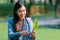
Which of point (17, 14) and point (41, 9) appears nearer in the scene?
point (17, 14)

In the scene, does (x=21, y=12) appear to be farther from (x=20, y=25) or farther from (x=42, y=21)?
(x=42, y=21)

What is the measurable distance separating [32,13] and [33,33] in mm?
18126

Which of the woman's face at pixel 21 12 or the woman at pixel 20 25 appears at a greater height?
the woman's face at pixel 21 12

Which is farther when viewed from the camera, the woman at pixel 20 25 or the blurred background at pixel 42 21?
the blurred background at pixel 42 21

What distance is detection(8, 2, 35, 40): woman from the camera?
342 centimetres

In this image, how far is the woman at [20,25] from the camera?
11.2 ft

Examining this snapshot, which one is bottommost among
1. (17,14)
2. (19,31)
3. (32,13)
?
(32,13)

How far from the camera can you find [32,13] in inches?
846

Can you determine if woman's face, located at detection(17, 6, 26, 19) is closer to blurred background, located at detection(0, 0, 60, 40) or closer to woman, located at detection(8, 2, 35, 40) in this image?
woman, located at detection(8, 2, 35, 40)

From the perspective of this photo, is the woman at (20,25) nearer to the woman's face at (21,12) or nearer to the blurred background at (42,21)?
the woman's face at (21,12)

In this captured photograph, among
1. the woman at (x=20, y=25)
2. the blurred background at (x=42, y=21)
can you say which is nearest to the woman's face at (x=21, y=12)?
the woman at (x=20, y=25)

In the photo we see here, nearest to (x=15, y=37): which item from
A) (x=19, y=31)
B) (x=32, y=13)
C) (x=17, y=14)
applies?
(x=19, y=31)

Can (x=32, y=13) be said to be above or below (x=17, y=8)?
below

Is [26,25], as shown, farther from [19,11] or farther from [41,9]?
[41,9]
